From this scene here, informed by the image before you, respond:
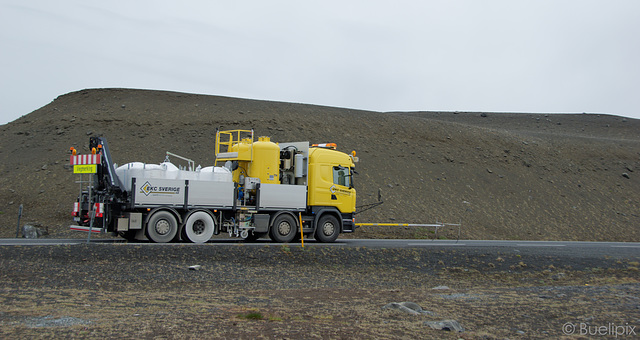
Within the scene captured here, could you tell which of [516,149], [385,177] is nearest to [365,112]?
[516,149]

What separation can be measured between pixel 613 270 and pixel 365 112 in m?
46.7

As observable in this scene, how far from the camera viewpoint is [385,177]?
4241 cm

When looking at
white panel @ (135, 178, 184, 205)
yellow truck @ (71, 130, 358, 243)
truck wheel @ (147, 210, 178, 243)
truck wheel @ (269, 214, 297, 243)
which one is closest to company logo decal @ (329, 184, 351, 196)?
yellow truck @ (71, 130, 358, 243)

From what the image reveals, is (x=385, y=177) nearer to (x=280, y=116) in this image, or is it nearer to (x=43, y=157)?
(x=280, y=116)

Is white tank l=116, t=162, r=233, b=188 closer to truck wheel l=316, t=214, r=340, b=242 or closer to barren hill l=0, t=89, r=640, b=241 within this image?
Result: truck wheel l=316, t=214, r=340, b=242

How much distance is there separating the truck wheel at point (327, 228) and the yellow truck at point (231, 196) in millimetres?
39

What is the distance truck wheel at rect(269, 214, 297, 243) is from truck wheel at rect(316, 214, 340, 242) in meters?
1.24

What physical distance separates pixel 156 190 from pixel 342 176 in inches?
304

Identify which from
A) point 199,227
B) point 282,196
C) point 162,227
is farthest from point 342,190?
point 162,227

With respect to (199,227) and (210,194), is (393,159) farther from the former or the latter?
(199,227)

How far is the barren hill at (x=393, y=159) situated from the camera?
118 feet

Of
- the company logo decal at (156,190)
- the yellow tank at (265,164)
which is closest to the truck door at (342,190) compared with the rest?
the yellow tank at (265,164)

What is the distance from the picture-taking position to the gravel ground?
762 centimetres

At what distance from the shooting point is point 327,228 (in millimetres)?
21625
